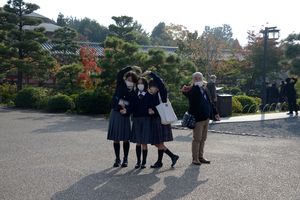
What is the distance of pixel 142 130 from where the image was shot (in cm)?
679

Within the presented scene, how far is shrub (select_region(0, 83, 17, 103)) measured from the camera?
2504 centimetres

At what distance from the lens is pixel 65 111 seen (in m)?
18.6

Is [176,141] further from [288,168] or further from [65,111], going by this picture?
[65,111]

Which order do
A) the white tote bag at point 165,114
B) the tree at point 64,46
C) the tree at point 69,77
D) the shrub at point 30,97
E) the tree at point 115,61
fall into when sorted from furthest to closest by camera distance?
the tree at point 64,46 < the tree at point 69,77 < the shrub at point 30,97 < the tree at point 115,61 < the white tote bag at point 165,114

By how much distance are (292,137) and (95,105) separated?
8.40 meters

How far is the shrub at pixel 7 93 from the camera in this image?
2504 cm

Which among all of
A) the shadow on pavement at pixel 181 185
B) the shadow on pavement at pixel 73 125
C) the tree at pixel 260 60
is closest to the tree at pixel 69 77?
the shadow on pavement at pixel 73 125

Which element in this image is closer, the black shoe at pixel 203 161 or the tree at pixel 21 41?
the black shoe at pixel 203 161

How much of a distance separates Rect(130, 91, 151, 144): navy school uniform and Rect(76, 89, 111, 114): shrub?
10297 millimetres

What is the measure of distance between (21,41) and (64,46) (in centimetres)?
981

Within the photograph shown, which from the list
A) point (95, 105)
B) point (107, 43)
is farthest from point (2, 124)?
point (107, 43)

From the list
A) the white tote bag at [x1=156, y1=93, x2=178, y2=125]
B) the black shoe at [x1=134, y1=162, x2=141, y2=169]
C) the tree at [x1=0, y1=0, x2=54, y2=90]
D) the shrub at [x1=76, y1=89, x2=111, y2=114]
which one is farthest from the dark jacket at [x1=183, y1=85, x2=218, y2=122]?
the tree at [x1=0, y1=0, x2=54, y2=90]

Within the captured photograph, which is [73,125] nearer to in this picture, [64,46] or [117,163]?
[117,163]

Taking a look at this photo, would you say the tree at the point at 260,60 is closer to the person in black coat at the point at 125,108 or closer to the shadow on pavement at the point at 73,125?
the shadow on pavement at the point at 73,125
